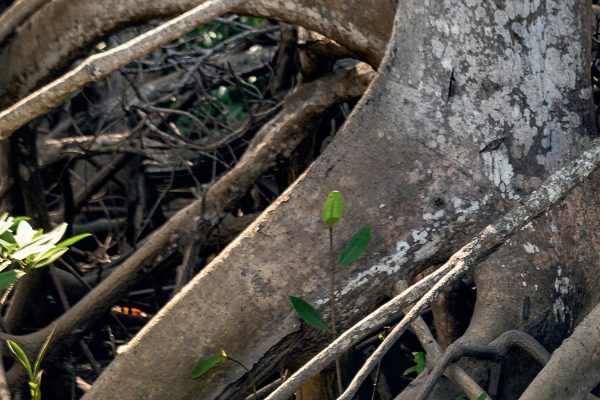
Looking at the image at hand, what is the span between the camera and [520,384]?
1943mm

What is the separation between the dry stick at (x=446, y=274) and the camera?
1722 millimetres

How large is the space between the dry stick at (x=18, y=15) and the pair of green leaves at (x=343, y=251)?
3.39ft

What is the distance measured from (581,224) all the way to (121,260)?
1633mm

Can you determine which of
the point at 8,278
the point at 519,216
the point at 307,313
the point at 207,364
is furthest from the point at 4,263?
the point at 519,216

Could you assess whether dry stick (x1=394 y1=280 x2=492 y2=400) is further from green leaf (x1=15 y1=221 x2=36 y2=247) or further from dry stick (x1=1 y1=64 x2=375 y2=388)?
dry stick (x1=1 y1=64 x2=375 y2=388)

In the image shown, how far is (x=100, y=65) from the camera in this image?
6.34 feet

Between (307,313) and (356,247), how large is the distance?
14cm

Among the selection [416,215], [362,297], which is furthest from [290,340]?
[416,215]

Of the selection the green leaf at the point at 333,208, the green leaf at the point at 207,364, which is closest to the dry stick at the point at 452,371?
the green leaf at the point at 333,208

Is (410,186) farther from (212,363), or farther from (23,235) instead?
(23,235)

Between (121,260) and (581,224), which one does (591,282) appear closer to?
(581,224)

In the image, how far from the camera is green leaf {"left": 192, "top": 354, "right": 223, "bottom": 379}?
74.5 inches

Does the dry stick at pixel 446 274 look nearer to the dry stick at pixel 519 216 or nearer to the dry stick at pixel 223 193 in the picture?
the dry stick at pixel 519 216

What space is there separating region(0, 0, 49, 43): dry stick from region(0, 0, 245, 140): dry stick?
2.10 ft
